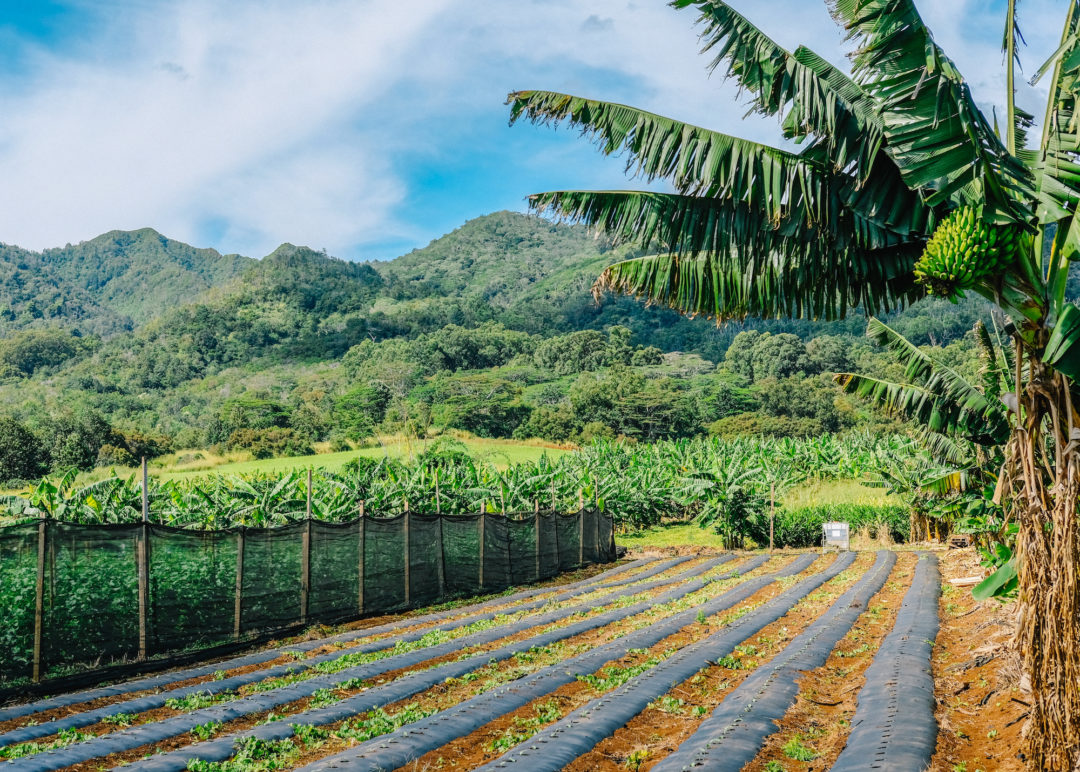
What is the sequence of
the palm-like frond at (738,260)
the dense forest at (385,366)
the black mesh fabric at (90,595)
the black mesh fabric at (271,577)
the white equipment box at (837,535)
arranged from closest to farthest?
the palm-like frond at (738,260) → the black mesh fabric at (90,595) → the black mesh fabric at (271,577) → the white equipment box at (837,535) → the dense forest at (385,366)

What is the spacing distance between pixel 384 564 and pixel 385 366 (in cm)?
6432

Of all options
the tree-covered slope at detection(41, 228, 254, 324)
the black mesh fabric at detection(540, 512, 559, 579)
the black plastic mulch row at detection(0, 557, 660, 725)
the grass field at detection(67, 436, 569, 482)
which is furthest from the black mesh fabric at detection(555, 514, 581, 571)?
the tree-covered slope at detection(41, 228, 254, 324)

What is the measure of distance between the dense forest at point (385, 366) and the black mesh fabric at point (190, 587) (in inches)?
1505

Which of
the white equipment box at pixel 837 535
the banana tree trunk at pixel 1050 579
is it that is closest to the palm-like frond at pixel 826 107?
the banana tree trunk at pixel 1050 579

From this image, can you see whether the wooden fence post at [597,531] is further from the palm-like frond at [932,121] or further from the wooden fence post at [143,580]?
the palm-like frond at [932,121]

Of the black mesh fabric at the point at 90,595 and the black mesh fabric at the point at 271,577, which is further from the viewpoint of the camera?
the black mesh fabric at the point at 271,577

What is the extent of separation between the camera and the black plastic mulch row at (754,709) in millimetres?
4926

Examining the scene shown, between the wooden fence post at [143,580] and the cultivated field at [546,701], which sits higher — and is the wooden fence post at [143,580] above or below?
above

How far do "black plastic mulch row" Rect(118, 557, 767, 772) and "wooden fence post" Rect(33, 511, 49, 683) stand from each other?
2.92 metres

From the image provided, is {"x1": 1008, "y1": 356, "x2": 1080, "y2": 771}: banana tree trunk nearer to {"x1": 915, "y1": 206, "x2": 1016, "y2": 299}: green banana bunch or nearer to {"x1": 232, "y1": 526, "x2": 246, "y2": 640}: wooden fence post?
{"x1": 915, "y1": 206, "x2": 1016, "y2": 299}: green banana bunch

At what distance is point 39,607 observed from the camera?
7453 millimetres

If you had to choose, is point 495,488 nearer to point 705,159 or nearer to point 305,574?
point 305,574

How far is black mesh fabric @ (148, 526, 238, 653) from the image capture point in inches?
347

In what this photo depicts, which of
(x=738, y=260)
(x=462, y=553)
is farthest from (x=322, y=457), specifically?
(x=738, y=260)
